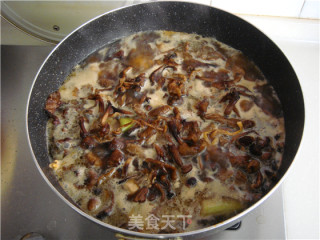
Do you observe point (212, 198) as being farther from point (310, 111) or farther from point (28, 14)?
point (28, 14)

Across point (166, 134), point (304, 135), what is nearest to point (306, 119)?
point (304, 135)

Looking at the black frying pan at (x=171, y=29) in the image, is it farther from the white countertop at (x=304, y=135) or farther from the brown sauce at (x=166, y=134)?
the white countertop at (x=304, y=135)

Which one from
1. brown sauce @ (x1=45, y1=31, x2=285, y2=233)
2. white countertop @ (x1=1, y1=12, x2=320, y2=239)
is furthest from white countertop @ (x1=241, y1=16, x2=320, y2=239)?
brown sauce @ (x1=45, y1=31, x2=285, y2=233)

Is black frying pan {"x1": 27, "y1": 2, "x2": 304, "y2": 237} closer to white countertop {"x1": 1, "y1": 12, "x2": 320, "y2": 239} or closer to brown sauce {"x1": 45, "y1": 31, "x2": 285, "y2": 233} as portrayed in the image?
brown sauce {"x1": 45, "y1": 31, "x2": 285, "y2": 233}

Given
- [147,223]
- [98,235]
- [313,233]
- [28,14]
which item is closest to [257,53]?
[313,233]

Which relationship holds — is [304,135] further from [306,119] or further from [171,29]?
[171,29]

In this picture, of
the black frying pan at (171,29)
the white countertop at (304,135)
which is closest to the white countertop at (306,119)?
the white countertop at (304,135)
